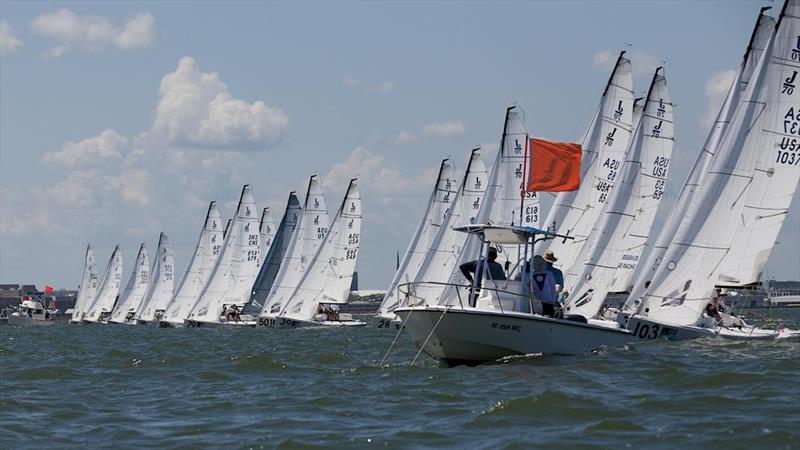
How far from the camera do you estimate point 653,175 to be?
42.6 metres

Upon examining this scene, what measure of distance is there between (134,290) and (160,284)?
5.70 metres

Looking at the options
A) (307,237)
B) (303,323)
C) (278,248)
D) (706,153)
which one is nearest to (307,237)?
(307,237)

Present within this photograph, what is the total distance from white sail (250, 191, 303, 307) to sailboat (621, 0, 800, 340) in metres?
57.0

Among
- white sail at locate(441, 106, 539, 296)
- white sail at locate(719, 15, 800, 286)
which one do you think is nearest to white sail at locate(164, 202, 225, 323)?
white sail at locate(441, 106, 539, 296)

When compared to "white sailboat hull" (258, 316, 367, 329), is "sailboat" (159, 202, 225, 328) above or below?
above

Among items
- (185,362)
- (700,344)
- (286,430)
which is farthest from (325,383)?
(700,344)

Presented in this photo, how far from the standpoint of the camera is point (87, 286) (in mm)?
110188

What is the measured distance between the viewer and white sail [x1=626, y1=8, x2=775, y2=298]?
3369cm

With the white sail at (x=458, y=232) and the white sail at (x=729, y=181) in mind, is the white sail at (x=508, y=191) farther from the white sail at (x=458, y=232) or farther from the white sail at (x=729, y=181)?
the white sail at (x=729, y=181)

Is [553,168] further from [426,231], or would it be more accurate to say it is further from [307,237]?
[307,237]

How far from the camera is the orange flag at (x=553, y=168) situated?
2589cm

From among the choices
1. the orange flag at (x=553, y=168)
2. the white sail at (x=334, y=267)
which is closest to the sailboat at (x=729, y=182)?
the orange flag at (x=553, y=168)

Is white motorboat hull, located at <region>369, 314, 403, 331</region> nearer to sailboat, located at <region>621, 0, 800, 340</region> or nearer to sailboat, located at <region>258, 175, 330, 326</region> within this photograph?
sailboat, located at <region>258, 175, 330, 326</region>

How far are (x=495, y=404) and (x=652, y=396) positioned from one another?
2468 mm
